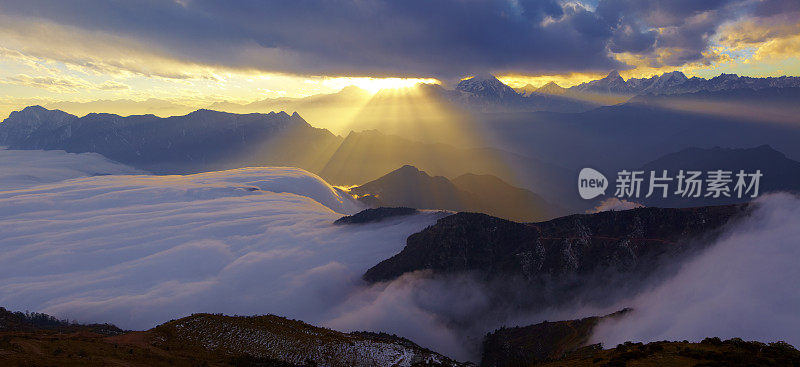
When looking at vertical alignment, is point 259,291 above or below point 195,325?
below

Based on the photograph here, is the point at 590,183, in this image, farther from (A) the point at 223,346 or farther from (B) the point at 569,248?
(A) the point at 223,346

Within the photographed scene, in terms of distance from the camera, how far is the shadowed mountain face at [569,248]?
12412 cm

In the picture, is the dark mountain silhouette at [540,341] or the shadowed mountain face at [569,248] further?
the shadowed mountain face at [569,248]

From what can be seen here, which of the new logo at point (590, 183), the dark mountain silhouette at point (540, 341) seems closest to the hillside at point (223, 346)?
the dark mountain silhouette at point (540, 341)

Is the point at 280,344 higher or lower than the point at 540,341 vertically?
higher

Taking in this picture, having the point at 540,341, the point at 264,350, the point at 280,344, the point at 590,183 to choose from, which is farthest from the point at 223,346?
the point at 590,183

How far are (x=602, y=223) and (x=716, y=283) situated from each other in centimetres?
4686

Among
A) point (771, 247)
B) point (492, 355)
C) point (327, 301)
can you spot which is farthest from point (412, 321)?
point (771, 247)

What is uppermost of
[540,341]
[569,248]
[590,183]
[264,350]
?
[590,183]

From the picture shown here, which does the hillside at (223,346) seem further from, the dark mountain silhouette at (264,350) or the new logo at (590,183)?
the new logo at (590,183)

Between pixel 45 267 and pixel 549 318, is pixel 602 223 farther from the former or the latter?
pixel 45 267

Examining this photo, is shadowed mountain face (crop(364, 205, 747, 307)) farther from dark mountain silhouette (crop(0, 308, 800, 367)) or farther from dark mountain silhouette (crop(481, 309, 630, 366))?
dark mountain silhouette (crop(0, 308, 800, 367))

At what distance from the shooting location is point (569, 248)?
13725cm

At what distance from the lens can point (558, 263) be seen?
13575 centimetres
